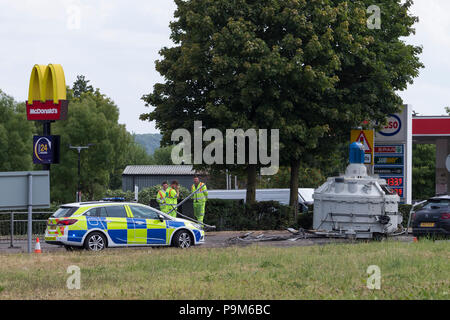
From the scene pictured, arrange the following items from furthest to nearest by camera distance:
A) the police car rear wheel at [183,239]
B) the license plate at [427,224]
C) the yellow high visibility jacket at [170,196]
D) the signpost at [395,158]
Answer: the signpost at [395,158] < the yellow high visibility jacket at [170,196] < the license plate at [427,224] < the police car rear wheel at [183,239]

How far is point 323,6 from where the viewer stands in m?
32.2

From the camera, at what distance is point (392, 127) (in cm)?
3356

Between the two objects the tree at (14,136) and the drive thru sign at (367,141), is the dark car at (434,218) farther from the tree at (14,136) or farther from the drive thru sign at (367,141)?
the tree at (14,136)

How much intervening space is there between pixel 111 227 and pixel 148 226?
1067 mm

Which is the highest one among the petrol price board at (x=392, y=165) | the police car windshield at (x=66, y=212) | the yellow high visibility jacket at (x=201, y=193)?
the petrol price board at (x=392, y=165)

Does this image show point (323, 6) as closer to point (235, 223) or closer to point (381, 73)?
point (381, 73)

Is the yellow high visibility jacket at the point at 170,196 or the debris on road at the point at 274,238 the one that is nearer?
the debris on road at the point at 274,238

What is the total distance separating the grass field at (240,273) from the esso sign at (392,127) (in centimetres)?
1346

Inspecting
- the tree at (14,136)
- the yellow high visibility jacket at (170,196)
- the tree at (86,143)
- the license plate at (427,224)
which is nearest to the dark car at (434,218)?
the license plate at (427,224)

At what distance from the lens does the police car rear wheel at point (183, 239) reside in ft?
73.4

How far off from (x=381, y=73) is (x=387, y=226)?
11.1 meters

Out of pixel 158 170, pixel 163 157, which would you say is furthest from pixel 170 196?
pixel 163 157

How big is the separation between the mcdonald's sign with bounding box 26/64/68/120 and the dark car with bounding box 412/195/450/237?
1535 centimetres
